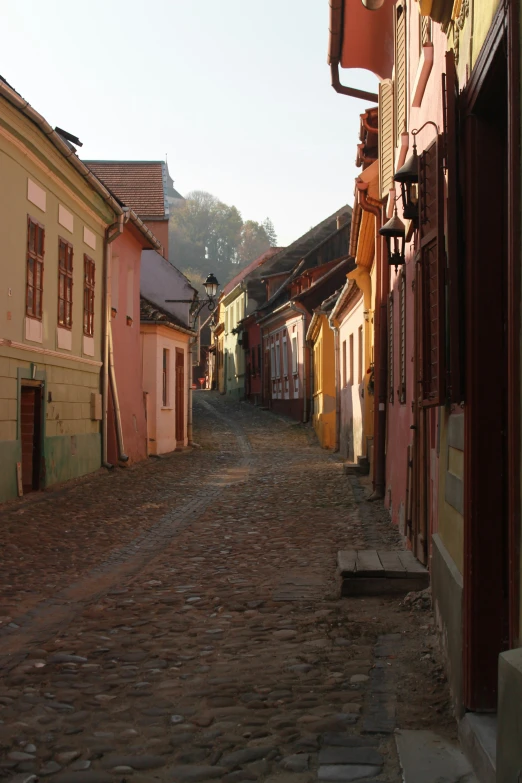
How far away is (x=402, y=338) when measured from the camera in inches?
375

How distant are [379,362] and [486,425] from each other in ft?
28.5

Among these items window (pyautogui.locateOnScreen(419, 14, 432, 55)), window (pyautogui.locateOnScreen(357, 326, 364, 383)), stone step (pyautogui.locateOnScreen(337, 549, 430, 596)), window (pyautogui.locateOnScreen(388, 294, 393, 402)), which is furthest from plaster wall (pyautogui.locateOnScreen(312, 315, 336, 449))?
stone step (pyautogui.locateOnScreen(337, 549, 430, 596))

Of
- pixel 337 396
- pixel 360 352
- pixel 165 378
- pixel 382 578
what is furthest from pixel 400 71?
pixel 165 378

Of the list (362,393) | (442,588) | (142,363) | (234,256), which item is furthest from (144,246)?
(234,256)

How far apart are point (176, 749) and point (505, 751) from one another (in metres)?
1.70

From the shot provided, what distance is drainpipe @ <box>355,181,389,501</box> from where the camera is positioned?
12.3 m

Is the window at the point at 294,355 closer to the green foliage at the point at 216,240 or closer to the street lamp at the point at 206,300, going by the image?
the street lamp at the point at 206,300

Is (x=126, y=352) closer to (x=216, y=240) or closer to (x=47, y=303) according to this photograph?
(x=47, y=303)

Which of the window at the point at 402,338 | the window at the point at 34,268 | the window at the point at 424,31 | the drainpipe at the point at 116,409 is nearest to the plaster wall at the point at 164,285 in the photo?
the drainpipe at the point at 116,409

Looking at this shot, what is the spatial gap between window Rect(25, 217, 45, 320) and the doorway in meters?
10.6

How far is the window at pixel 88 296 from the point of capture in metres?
17.3

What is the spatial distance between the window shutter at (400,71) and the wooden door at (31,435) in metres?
6.96

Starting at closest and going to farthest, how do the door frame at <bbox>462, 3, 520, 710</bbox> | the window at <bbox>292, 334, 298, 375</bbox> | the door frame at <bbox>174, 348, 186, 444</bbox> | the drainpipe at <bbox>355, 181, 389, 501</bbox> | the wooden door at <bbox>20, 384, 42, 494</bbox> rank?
1. the door frame at <bbox>462, 3, 520, 710</bbox>
2. the drainpipe at <bbox>355, 181, 389, 501</bbox>
3. the wooden door at <bbox>20, 384, 42, 494</bbox>
4. the door frame at <bbox>174, 348, 186, 444</bbox>
5. the window at <bbox>292, 334, 298, 375</bbox>

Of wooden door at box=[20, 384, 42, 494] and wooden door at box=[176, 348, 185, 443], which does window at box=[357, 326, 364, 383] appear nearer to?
wooden door at box=[20, 384, 42, 494]
